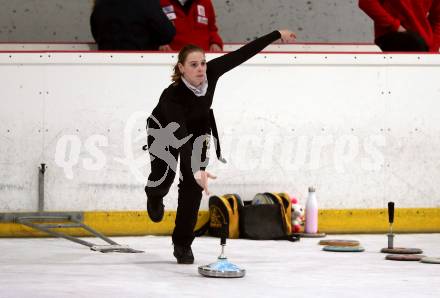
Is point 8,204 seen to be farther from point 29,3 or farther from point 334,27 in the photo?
point 334,27

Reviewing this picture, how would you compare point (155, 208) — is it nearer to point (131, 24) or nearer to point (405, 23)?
point (131, 24)

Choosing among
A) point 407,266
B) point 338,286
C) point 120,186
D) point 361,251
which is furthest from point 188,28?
point 338,286

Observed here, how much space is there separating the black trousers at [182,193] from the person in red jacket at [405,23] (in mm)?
2631

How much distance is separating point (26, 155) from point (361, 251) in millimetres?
2413

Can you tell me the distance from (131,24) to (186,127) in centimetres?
216

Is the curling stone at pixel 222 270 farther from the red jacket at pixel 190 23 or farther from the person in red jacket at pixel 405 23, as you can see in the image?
the red jacket at pixel 190 23

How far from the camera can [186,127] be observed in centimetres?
473

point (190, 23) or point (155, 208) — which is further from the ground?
point (190, 23)

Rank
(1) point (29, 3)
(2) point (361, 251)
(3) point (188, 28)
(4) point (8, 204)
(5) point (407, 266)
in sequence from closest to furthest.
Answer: (5) point (407, 266) → (2) point (361, 251) → (4) point (8, 204) → (3) point (188, 28) → (1) point (29, 3)

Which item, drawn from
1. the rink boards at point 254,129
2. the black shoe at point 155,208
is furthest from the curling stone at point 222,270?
the rink boards at point 254,129

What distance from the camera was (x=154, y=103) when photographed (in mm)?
6441

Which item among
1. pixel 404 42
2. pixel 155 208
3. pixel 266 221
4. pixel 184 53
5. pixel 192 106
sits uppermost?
pixel 404 42

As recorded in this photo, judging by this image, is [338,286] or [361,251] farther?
[361,251]

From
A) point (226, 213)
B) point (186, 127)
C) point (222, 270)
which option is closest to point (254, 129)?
point (226, 213)
